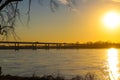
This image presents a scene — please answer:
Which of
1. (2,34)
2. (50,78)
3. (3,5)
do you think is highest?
(3,5)

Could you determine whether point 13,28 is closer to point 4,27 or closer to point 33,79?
point 4,27

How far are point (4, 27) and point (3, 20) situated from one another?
30cm

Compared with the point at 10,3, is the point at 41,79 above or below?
below

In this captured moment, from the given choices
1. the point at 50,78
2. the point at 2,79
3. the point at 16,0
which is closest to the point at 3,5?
the point at 16,0

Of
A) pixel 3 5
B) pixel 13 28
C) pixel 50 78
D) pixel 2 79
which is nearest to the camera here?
pixel 3 5

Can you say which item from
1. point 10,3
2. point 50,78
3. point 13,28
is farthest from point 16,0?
point 50,78

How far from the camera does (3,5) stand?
563 inches

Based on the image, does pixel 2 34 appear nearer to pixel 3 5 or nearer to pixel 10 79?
pixel 3 5

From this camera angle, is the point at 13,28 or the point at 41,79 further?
the point at 41,79

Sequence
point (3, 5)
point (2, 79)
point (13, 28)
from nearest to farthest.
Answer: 1. point (3, 5)
2. point (13, 28)
3. point (2, 79)

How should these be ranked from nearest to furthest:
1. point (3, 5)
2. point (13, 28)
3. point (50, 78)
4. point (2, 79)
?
point (3, 5) → point (13, 28) → point (2, 79) → point (50, 78)

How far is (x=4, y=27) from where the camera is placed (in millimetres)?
15656

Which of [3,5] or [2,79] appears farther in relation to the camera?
[2,79]

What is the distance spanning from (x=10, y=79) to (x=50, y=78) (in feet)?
7.09
